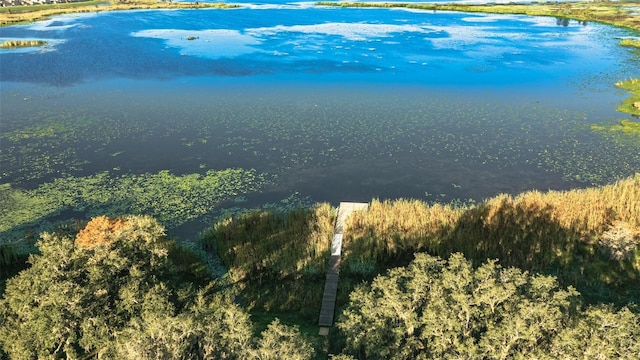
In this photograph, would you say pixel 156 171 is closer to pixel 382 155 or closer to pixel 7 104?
pixel 382 155

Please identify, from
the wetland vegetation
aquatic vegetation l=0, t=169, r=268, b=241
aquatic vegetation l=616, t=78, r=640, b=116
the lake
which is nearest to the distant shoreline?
the lake

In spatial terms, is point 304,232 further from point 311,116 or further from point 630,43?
point 630,43

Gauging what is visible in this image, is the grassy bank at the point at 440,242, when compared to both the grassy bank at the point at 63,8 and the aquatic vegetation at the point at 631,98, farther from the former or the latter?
the grassy bank at the point at 63,8

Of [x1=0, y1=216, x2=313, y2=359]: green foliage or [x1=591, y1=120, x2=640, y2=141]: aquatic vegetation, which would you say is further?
[x1=591, y1=120, x2=640, y2=141]: aquatic vegetation

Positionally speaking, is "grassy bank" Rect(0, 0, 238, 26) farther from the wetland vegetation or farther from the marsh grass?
the marsh grass

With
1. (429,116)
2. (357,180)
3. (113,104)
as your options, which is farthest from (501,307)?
(113,104)

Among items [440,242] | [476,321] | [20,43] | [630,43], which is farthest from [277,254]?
[630,43]
